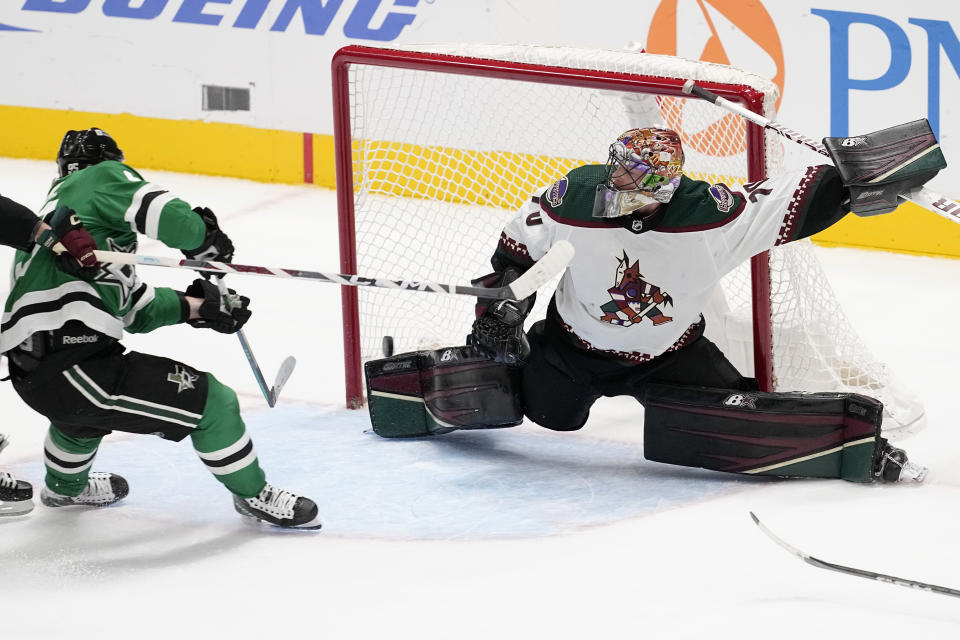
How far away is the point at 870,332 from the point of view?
4527mm

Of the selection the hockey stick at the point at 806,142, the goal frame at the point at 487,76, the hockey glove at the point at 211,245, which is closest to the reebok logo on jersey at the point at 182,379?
the hockey glove at the point at 211,245

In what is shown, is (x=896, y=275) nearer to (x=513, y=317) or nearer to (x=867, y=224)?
(x=867, y=224)

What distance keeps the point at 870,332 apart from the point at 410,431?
5.50ft

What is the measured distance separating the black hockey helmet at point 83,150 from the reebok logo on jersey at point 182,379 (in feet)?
1.55

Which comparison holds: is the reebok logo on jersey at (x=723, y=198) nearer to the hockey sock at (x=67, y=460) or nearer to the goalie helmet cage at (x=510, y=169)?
the goalie helmet cage at (x=510, y=169)

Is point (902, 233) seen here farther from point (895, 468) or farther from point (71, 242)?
point (71, 242)

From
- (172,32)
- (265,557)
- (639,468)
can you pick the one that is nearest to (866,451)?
(639,468)

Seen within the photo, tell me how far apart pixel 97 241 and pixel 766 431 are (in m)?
1.51

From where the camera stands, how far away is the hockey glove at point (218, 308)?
124 inches

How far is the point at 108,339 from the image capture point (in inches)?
114

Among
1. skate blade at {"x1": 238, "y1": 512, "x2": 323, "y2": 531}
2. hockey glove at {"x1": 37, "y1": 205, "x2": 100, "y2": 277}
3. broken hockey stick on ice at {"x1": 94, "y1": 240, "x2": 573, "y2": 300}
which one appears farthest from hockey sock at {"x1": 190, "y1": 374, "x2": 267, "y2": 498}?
hockey glove at {"x1": 37, "y1": 205, "x2": 100, "y2": 277}

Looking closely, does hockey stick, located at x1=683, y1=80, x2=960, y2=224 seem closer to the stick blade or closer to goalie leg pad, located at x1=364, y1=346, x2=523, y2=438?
goalie leg pad, located at x1=364, y1=346, x2=523, y2=438

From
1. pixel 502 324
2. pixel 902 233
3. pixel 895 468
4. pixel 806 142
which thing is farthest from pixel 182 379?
pixel 902 233

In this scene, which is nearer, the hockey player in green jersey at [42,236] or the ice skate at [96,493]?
the hockey player in green jersey at [42,236]
